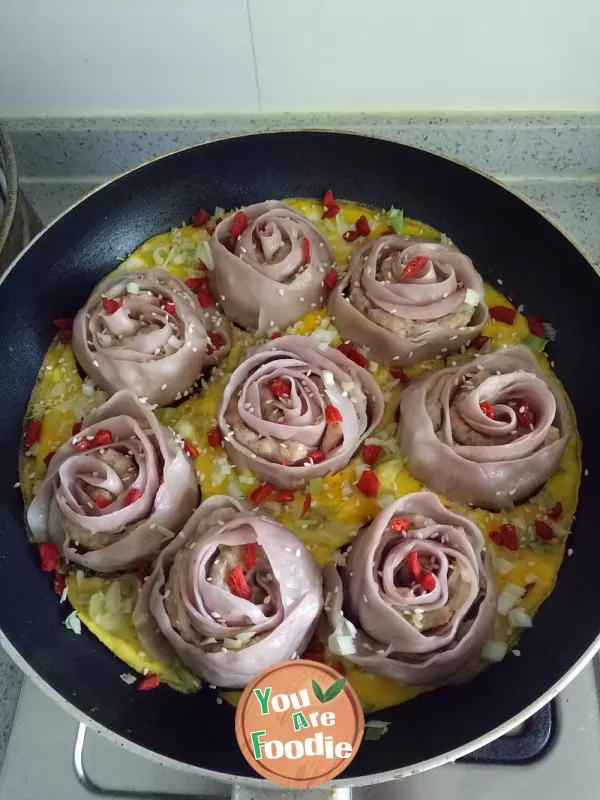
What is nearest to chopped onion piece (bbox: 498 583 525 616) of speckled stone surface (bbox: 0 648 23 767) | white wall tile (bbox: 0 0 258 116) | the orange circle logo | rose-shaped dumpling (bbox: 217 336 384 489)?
rose-shaped dumpling (bbox: 217 336 384 489)

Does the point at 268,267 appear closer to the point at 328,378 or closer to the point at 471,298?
the point at 328,378

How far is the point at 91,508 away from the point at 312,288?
66cm

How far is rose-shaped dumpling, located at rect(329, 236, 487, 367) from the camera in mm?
1541

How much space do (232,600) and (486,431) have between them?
580 mm

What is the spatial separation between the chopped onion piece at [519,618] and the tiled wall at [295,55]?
1239mm

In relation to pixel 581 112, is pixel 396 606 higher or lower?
lower

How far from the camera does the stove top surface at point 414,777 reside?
4.63 feet

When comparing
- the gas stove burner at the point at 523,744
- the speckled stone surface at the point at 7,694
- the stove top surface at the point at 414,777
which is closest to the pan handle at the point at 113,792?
the stove top surface at the point at 414,777

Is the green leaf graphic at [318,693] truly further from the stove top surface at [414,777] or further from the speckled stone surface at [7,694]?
the speckled stone surface at [7,694]

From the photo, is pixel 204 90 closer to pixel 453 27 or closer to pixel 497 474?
pixel 453 27

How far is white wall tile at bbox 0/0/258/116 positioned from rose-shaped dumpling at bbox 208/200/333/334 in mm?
374

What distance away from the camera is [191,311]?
5.26 feet

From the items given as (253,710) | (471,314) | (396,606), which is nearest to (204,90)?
(471,314)

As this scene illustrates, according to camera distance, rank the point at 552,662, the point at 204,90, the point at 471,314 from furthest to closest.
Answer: the point at 204,90 → the point at 471,314 → the point at 552,662
